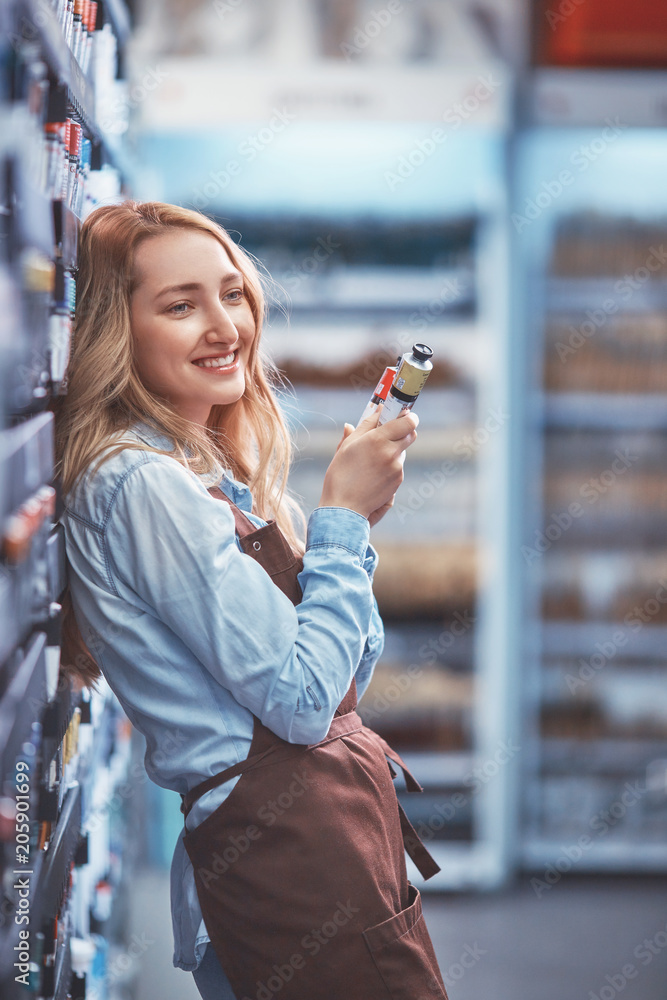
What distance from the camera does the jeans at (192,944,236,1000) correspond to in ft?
3.92

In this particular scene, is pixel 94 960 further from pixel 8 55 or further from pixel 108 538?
pixel 8 55

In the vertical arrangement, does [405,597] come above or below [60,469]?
below

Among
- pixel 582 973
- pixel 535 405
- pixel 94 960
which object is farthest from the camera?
pixel 535 405

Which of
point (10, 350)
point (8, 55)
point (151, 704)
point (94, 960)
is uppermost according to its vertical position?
point (8, 55)

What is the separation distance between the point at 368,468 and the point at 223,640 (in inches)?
12.2

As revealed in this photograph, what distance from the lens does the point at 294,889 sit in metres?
1.12

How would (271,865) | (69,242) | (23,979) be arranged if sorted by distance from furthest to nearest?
(69,242) < (271,865) < (23,979)

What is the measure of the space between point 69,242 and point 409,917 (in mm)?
964

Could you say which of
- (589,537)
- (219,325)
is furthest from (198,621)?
(589,537)

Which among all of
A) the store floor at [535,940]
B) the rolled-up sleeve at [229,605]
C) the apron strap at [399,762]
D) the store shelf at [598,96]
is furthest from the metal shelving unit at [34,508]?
the store shelf at [598,96]

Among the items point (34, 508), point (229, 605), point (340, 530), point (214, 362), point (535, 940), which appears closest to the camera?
point (34, 508)

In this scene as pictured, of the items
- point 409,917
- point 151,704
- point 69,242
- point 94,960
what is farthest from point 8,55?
point 94,960

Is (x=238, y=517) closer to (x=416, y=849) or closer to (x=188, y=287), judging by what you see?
(x=188, y=287)

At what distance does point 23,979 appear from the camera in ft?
3.29
